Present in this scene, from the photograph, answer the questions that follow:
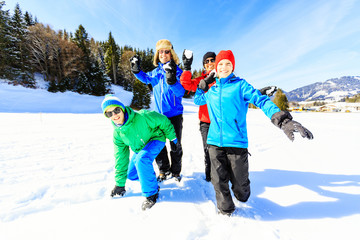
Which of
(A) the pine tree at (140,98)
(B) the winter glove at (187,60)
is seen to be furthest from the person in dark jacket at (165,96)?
(A) the pine tree at (140,98)

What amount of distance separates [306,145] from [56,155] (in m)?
6.52

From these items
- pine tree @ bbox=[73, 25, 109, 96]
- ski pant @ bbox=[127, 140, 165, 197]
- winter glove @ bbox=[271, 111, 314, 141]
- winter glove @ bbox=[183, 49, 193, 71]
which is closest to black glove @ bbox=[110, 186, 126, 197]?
ski pant @ bbox=[127, 140, 165, 197]

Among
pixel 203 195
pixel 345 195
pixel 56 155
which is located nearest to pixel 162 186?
pixel 203 195

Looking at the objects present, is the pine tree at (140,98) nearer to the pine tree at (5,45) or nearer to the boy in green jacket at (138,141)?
the pine tree at (5,45)

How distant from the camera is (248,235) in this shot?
1.45 m

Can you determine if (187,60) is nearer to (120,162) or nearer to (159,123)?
(159,123)

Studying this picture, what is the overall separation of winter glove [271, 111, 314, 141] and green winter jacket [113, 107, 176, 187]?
4.69 feet

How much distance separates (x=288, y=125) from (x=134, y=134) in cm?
181

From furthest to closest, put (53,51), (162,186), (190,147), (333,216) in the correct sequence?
1. (53,51)
2. (190,147)
3. (162,186)
4. (333,216)

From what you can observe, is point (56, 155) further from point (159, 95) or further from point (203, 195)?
point (203, 195)

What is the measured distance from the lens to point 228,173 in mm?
1858

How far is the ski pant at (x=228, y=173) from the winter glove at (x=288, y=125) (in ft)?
1.74

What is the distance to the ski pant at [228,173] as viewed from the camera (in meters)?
1.75

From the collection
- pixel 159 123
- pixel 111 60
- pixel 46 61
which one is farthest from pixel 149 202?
pixel 111 60
